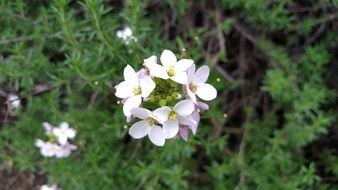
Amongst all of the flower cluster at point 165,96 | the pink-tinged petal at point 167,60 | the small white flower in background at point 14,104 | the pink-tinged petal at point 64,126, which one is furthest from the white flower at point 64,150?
the pink-tinged petal at point 167,60

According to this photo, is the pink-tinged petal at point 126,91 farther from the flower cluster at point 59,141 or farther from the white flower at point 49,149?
the white flower at point 49,149

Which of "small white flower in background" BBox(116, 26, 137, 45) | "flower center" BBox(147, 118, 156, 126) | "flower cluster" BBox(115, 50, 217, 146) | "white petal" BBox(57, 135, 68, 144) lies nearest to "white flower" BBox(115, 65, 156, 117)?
"flower cluster" BBox(115, 50, 217, 146)

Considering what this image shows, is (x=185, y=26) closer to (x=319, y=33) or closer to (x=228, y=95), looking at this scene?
(x=228, y=95)

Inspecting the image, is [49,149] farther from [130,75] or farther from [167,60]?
[167,60]

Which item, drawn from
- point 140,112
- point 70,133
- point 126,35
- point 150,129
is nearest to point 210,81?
point 126,35

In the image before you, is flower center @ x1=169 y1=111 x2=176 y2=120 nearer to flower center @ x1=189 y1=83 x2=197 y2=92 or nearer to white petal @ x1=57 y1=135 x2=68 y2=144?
flower center @ x1=189 y1=83 x2=197 y2=92
